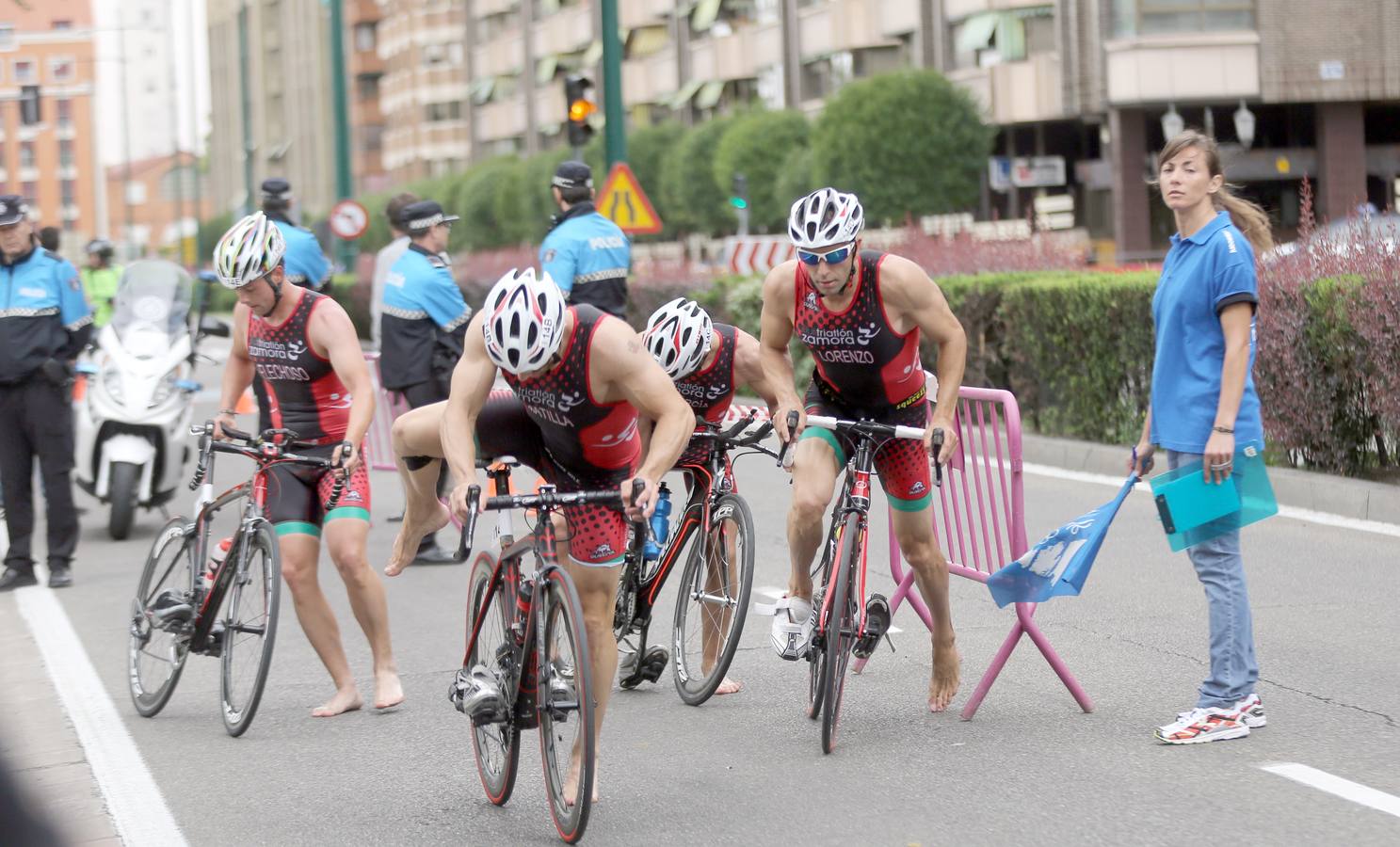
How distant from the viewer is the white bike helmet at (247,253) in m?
7.37

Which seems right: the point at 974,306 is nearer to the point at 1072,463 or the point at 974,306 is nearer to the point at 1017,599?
the point at 1072,463

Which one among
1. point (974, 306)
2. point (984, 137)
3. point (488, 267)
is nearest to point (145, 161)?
point (984, 137)

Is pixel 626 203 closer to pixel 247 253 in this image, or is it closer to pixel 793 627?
pixel 247 253

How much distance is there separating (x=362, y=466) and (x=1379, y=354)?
6206mm

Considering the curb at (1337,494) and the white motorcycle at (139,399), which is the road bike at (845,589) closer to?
the curb at (1337,494)

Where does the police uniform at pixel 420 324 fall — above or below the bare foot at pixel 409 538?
above

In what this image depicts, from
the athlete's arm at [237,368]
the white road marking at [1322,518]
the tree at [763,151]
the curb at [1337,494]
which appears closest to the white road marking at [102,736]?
the athlete's arm at [237,368]

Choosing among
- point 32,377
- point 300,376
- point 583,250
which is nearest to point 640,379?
point 300,376

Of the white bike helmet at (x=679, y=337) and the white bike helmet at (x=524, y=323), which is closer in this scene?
the white bike helmet at (x=524, y=323)

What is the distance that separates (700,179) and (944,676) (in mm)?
56149

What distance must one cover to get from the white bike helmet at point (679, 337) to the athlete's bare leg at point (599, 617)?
125 centimetres

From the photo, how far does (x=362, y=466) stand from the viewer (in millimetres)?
7562

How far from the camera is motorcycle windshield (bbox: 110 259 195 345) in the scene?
13.6 m

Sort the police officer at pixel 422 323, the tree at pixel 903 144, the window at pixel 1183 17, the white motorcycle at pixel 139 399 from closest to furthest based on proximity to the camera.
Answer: the police officer at pixel 422 323, the white motorcycle at pixel 139 399, the window at pixel 1183 17, the tree at pixel 903 144
